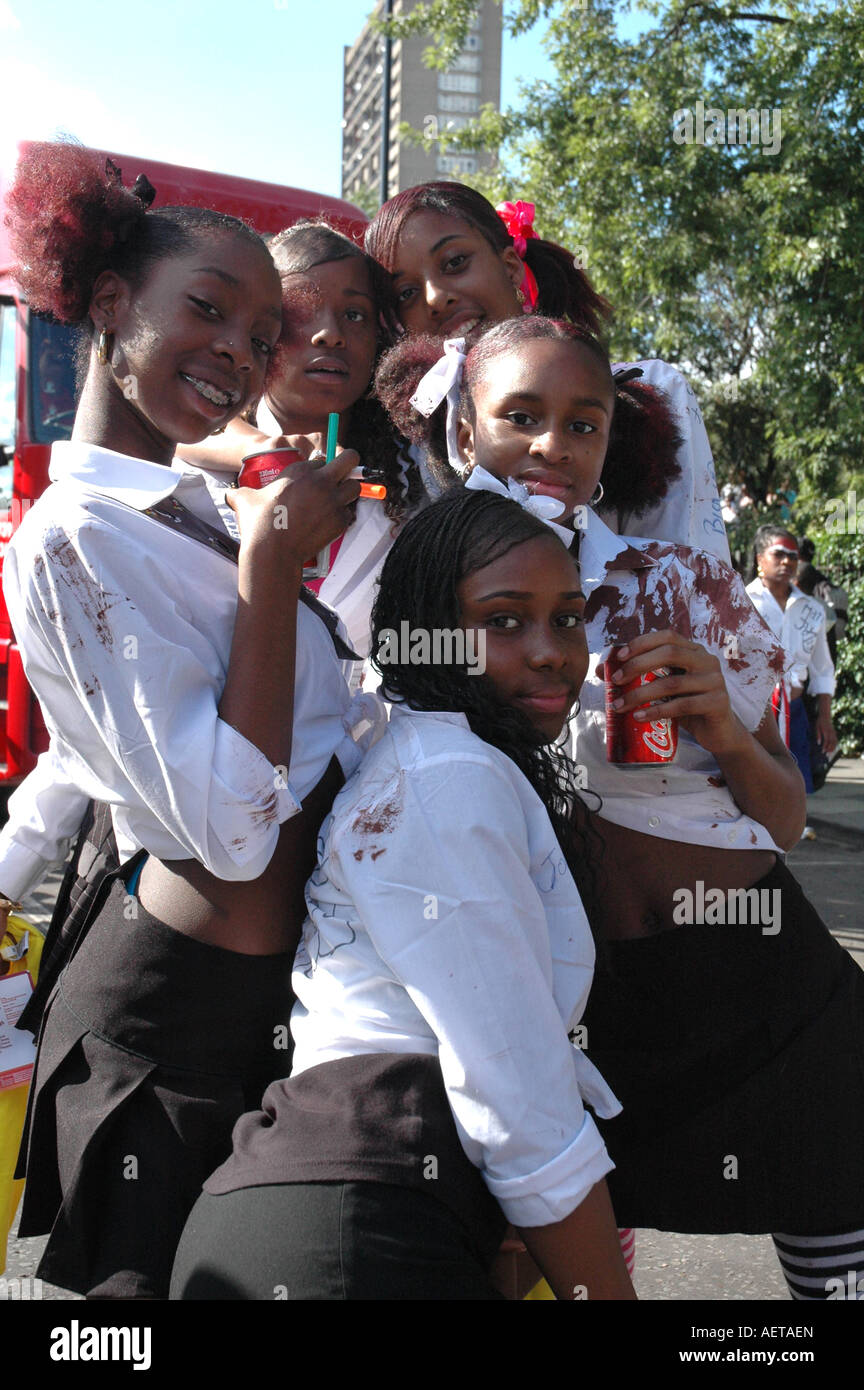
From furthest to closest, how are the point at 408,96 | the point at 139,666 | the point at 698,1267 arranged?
the point at 408,96 → the point at 698,1267 → the point at 139,666

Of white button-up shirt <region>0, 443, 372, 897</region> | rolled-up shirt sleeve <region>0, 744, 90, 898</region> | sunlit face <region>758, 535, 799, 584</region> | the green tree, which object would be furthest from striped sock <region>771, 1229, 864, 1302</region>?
the green tree

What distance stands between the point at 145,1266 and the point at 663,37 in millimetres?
12877

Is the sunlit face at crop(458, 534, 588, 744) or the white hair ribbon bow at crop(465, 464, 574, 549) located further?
the white hair ribbon bow at crop(465, 464, 574, 549)

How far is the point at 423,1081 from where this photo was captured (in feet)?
4.31

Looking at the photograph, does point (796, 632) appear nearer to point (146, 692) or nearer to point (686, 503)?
point (686, 503)

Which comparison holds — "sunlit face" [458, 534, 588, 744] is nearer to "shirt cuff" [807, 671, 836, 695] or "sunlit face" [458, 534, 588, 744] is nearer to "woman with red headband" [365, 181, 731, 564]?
"woman with red headband" [365, 181, 731, 564]

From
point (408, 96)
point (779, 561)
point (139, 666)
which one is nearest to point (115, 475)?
point (139, 666)

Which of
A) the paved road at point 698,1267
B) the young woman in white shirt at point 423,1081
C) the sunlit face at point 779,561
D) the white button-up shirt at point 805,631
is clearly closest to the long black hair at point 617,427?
the young woman in white shirt at point 423,1081

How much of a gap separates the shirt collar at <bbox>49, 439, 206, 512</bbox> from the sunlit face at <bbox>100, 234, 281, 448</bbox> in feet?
0.32

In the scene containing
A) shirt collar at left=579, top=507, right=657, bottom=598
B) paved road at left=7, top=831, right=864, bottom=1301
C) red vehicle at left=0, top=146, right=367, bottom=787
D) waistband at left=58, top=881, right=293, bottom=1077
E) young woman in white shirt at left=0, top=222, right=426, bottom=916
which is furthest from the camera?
red vehicle at left=0, top=146, right=367, bottom=787

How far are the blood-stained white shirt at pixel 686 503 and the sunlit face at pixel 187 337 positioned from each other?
0.71 meters

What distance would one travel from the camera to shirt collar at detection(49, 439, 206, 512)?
1.47 metres

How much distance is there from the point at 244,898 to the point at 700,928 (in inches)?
26.5

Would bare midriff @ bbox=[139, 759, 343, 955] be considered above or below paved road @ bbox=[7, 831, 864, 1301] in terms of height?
above
